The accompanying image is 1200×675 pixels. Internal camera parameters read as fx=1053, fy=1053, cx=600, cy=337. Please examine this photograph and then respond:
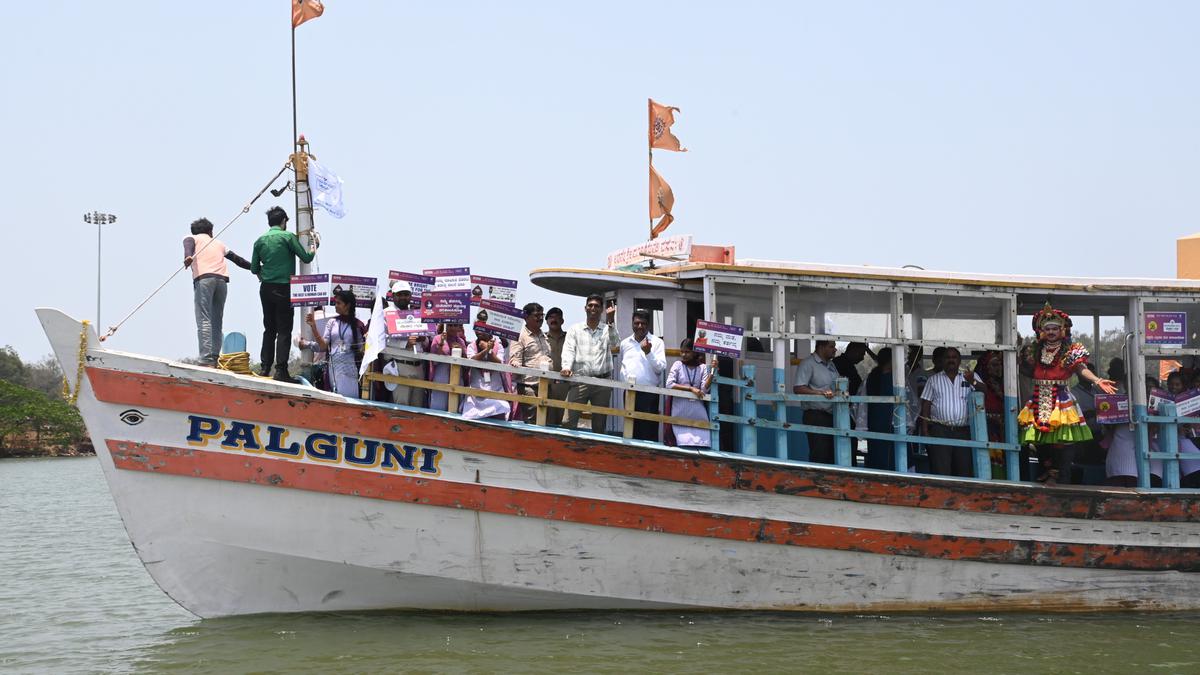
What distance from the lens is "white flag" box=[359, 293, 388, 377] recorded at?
7.79m

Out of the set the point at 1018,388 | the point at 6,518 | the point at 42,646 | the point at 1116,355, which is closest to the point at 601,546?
the point at 1018,388

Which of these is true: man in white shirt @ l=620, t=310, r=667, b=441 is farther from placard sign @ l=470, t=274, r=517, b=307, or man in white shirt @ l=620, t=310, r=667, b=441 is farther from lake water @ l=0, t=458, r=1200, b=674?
lake water @ l=0, t=458, r=1200, b=674

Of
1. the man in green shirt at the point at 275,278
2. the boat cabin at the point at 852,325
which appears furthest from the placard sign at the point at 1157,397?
the man in green shirt at the point at 275,278

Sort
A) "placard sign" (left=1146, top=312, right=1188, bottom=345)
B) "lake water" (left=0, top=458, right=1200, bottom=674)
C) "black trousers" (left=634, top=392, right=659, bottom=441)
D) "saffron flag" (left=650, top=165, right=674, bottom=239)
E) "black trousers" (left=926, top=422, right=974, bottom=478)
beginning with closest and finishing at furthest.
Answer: "lake water" (left=0, top=458, right=1200, bottom=674)
"black trousers" (left=634, top=392, right=659, bottom=441)
"black trousers" (left=926, top=422, right=974, bottom=478)
"placard sign" (left=1146, top=312, right=1188, bottom=345)
"saffron flag" (left=650, top=165, right=674, bottom=239)

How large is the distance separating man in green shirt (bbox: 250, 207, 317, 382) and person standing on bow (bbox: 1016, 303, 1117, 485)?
6.12 m

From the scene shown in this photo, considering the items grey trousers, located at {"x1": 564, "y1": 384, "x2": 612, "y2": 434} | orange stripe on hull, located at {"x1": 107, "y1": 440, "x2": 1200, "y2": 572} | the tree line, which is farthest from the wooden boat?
the tree line

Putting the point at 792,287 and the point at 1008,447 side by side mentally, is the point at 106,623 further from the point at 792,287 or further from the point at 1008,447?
the point at 1008,447

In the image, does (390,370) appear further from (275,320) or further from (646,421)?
(646,421)

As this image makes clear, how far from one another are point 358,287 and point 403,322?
0.60m

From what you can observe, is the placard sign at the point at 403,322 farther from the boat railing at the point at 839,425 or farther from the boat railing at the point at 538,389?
the boat railing at the point at 839,425

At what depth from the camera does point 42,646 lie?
336 inches

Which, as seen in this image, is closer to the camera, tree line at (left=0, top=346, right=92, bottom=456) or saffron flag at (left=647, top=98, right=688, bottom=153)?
saffron flag at (left=647, top=98, right=688, bottom=153)

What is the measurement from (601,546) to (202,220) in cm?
425

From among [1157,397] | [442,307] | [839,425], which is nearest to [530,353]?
[442,307]
